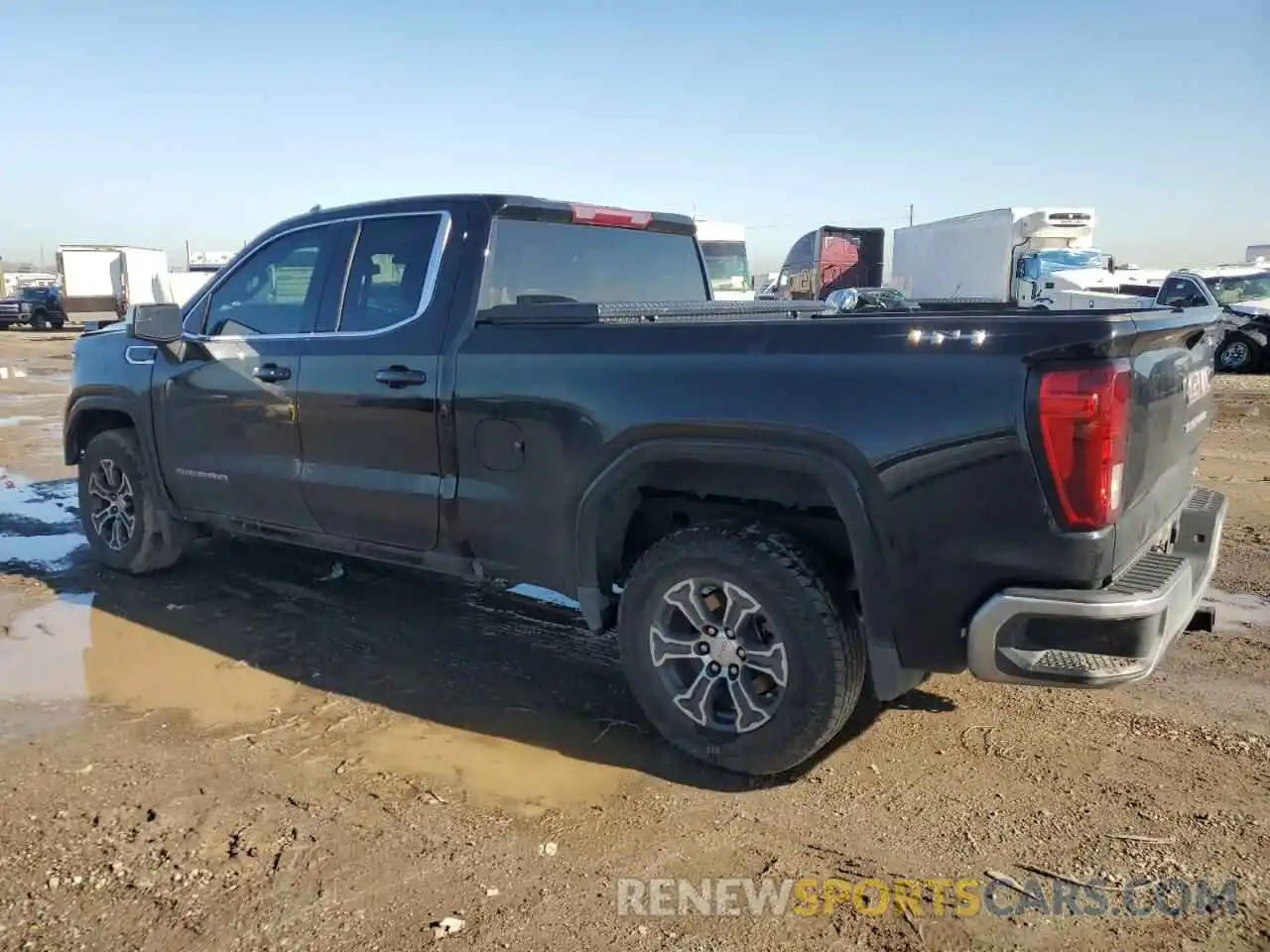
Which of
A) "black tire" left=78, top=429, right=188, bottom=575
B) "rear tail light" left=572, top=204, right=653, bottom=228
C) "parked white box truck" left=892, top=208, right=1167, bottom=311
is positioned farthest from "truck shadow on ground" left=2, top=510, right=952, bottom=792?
"parked white box truck" left=892, top=208, right=1167, bottom=311

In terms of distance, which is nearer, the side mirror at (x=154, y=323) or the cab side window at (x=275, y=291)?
the cab side window at (x=275, y=291)

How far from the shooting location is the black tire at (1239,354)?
55.9 ft

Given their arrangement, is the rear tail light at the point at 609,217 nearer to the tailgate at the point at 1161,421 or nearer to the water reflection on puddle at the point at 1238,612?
the tailgate at the point at 1161,421

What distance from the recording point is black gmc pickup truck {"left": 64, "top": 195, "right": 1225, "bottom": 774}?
2725 millimetres

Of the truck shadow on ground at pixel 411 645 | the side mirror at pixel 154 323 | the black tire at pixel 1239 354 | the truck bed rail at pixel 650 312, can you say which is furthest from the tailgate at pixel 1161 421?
the black tire at pixel 1239 354

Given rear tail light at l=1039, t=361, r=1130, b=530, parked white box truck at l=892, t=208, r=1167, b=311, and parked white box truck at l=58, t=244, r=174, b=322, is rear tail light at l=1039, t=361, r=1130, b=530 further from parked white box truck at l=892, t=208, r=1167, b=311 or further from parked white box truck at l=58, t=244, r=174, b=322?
parked white box truck at l=58, t=244, r=174, b=322

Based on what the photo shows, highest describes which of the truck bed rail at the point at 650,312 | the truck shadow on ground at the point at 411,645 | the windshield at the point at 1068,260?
the windshield at the point at 1068,260

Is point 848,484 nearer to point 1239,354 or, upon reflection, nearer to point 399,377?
point 399,377

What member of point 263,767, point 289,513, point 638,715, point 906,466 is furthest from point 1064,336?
point 289,513

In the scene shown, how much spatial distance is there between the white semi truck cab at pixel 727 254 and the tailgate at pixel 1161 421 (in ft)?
69.1

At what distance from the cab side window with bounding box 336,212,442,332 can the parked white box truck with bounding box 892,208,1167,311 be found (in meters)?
16.5

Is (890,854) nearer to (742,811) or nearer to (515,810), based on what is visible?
(742,811)

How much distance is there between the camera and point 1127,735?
11.9 feet

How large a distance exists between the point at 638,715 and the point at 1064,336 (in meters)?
2.15
